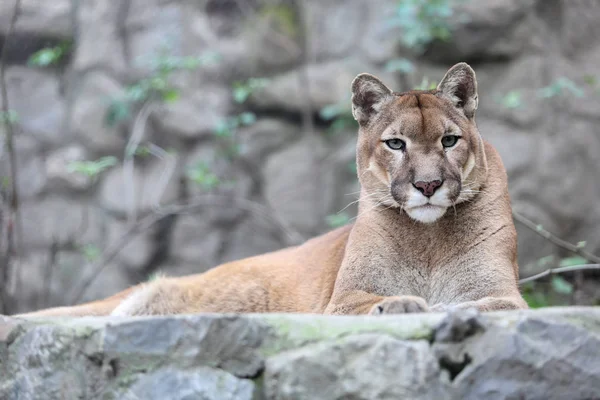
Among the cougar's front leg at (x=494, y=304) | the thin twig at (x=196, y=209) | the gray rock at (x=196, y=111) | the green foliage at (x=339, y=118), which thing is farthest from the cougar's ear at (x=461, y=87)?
the gray rock at (x=196, y=111)

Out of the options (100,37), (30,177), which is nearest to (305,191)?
(100,37)

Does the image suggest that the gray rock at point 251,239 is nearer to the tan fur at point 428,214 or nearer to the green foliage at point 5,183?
the green foliage at point 5,183

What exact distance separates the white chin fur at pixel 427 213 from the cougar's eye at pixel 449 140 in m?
0.35

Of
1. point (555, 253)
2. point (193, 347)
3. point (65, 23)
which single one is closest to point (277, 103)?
point (65, 23)

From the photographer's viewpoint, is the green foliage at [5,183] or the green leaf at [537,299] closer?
the green leaf at [537,299]

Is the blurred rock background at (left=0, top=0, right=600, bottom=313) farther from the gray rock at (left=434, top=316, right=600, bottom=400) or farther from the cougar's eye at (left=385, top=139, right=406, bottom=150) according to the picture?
the gray rock at (left=434, top=316, right=600, bottom=400)

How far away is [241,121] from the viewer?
24.8ft

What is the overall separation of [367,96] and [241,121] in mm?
3297

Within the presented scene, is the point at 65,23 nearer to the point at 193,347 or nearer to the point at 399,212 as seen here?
the point at 399,212

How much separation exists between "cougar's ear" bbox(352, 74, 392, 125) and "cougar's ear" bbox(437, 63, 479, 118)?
326 millimetres

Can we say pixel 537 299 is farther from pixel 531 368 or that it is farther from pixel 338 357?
pixel 338 357

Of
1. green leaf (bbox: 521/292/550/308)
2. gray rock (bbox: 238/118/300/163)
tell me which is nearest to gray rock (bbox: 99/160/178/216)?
gray rock (bbox: 238/118/300/163)

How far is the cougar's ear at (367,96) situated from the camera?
4340 millimetres

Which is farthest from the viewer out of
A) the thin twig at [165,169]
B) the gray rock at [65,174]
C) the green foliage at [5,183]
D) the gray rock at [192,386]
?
the gray rock at [65,174]
